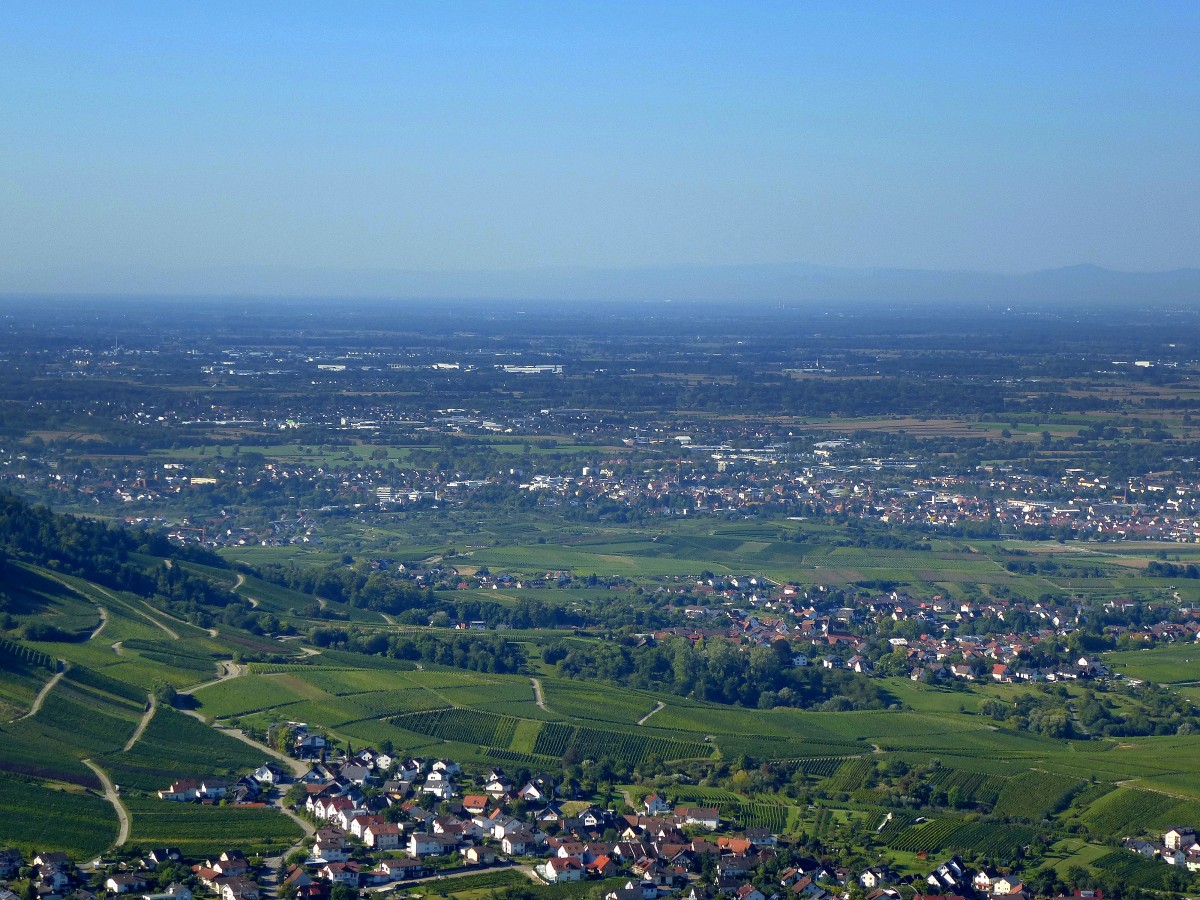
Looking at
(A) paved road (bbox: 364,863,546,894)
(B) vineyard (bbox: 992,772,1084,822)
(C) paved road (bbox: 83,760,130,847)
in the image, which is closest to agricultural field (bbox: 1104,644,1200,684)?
(B) vineyard (bbox: 992,772,1084,822)

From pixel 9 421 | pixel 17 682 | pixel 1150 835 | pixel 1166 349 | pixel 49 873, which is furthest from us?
pixel 1166 349

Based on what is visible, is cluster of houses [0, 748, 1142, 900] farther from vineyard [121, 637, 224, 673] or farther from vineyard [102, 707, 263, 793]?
vineyard [121, 637, 224, 673]

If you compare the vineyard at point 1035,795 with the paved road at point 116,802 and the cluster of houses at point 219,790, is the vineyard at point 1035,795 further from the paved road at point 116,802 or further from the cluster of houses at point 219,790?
the paved road at point 116,802

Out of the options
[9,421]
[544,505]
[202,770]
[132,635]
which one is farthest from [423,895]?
[9,421]

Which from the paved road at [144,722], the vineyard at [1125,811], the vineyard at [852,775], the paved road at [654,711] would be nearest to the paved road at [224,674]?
the paved road at [144,722]

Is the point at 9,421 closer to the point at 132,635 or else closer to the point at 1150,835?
the point at 132,635
